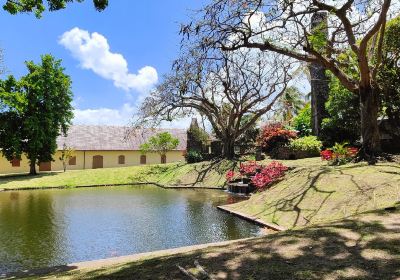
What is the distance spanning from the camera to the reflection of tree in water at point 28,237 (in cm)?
888

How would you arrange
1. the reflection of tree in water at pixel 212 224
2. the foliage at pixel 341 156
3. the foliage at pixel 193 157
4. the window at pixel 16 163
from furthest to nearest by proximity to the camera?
the window at pixel 16 163, the foliage at pixel 193 157, the foliage at pixel 341 156, the reflection of tree in water at pixel 212 224

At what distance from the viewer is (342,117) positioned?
75.2ft

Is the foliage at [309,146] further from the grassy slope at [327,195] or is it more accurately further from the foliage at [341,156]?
the grassy slope at [327,195]

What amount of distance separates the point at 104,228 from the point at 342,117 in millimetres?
15917

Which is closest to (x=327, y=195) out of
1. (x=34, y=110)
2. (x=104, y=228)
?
(x=104, y=228)

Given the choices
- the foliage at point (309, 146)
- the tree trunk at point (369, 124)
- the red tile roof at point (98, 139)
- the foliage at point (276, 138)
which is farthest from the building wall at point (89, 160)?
the tree trunk at point (369, 124)

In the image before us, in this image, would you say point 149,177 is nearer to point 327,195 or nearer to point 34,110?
point 34,110

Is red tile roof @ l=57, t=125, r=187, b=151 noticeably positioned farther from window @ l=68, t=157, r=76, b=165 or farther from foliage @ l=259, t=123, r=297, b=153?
foliage @ l=259, t=123, r=297, b=153

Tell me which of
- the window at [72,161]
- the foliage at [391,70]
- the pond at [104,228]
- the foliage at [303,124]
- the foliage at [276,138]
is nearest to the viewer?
the pond at [104,228]

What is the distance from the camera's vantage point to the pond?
952cm

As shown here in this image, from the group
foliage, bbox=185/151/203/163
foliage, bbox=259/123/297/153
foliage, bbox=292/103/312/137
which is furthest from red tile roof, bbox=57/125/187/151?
foliage, bbox=259/123/297/153

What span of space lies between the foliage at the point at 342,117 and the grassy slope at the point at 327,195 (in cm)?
957

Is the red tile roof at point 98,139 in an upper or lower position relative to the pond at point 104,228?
upper

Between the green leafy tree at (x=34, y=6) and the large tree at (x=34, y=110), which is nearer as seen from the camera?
the green leafy tree at (x=34, y=6)
